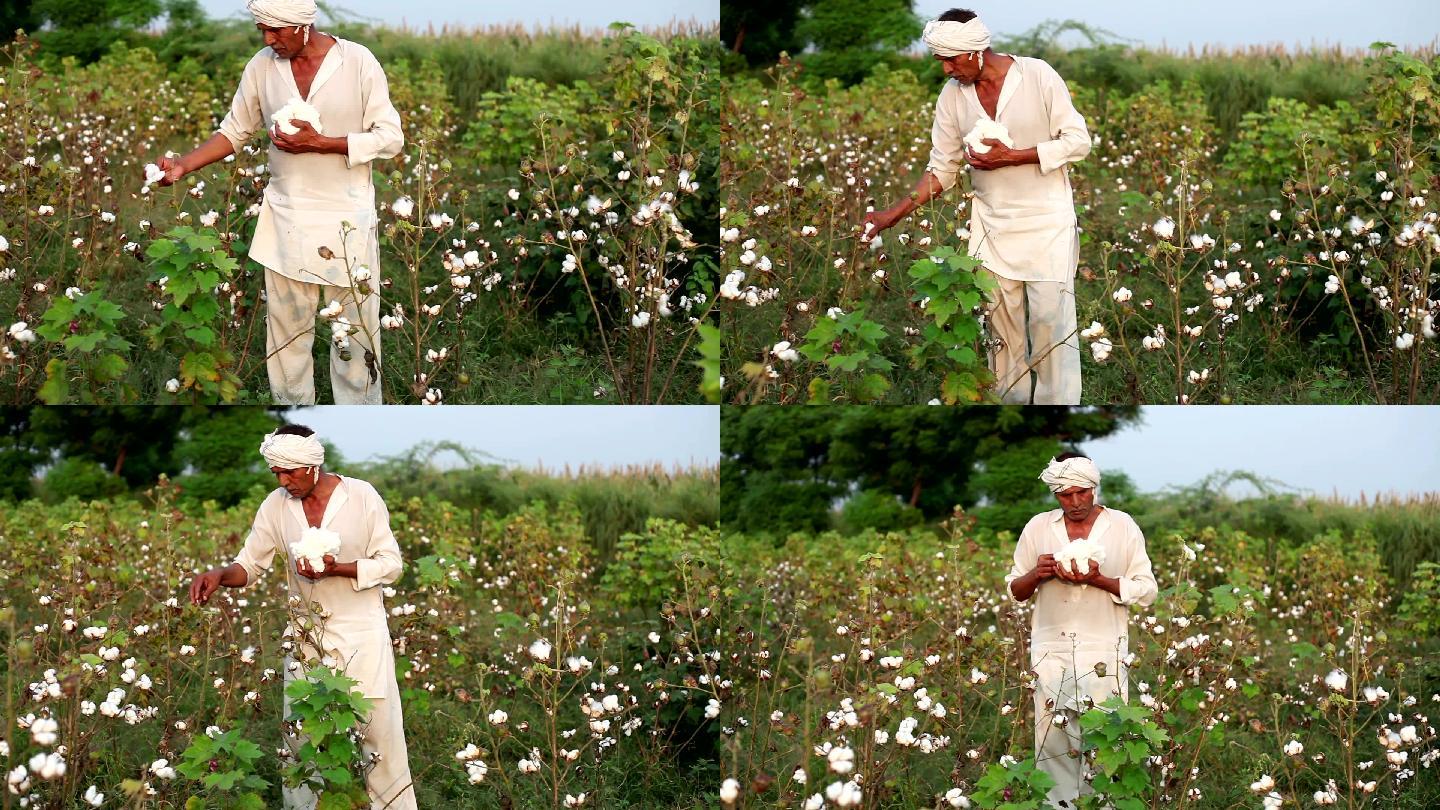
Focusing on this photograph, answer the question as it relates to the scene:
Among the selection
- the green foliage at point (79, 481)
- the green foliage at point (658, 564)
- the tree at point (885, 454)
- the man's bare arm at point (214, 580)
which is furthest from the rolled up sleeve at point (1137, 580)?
the green foliage at point (79, 481)

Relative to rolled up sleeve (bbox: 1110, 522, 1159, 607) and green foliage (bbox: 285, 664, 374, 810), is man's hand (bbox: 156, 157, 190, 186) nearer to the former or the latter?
green foliage (bbox: 285, 664, 374, 810)

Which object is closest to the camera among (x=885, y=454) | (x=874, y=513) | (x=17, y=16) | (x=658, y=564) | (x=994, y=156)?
(x=994, y=156)

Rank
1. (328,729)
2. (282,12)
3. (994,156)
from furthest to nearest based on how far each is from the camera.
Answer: (994,156)
(282,12)
(328,729)

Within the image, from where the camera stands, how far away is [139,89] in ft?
38.0

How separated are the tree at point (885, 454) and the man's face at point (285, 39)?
4.33 meters

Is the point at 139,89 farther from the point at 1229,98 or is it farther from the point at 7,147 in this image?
the point at 1229,98

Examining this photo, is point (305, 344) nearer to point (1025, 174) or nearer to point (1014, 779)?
point (1025, 174)

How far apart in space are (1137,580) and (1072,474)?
1.41 feet

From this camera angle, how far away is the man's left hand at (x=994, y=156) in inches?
243

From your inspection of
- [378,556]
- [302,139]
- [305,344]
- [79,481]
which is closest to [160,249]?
[302,139]

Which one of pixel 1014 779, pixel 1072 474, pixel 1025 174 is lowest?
pixel 1014 779

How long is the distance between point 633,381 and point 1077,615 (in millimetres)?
2326

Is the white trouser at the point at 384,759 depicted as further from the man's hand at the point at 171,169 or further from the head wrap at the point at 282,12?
the head wrap at the point at 282,12

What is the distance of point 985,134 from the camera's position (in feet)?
20.3
